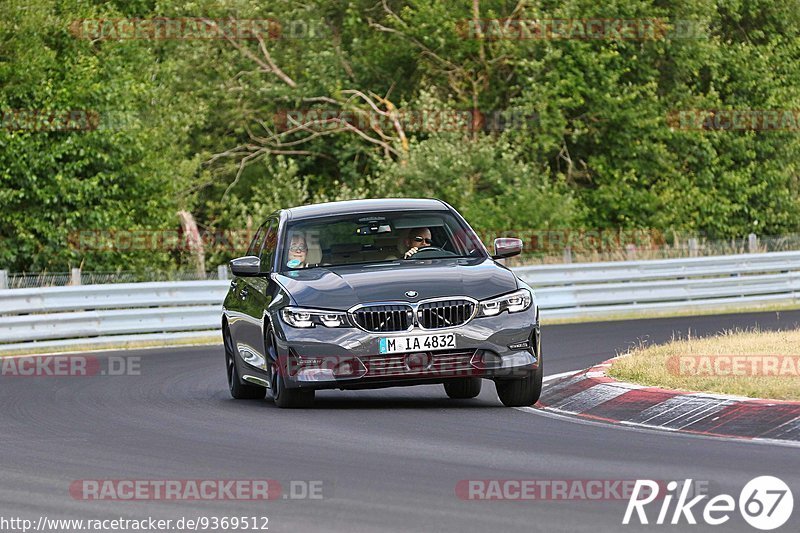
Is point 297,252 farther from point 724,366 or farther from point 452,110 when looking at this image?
point 452,110

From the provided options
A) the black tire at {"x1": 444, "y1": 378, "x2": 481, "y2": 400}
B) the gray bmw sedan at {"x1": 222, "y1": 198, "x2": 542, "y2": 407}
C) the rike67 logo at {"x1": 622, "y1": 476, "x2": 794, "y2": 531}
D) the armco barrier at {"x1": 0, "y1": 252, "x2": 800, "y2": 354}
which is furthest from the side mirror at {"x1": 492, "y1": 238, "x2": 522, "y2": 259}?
the armco barrier at {"x1": 0, "y1": 252, "x2": 800, "y2": 354}

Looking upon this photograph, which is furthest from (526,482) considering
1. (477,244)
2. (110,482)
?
(477,244)

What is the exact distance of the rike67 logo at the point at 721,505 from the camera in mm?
7496

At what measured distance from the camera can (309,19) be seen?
48688 mm

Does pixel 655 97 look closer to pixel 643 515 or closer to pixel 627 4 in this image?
pixel 627 4

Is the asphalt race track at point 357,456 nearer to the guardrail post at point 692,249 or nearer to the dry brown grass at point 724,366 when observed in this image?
the dry brown grass at point 724,366

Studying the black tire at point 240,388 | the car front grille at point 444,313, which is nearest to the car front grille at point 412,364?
the car front grille at point 444,313

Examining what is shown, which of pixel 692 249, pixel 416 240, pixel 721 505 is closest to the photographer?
pixel 721 505

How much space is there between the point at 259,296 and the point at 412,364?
189 centimetres

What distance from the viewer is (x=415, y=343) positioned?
41.3 ft

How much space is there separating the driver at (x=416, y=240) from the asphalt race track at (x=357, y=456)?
4.09 ft

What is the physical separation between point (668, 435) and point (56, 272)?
28711 millimetres

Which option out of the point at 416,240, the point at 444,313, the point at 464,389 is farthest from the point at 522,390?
the point at 416,240

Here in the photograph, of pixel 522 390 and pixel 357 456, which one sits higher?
pixel 357 456
